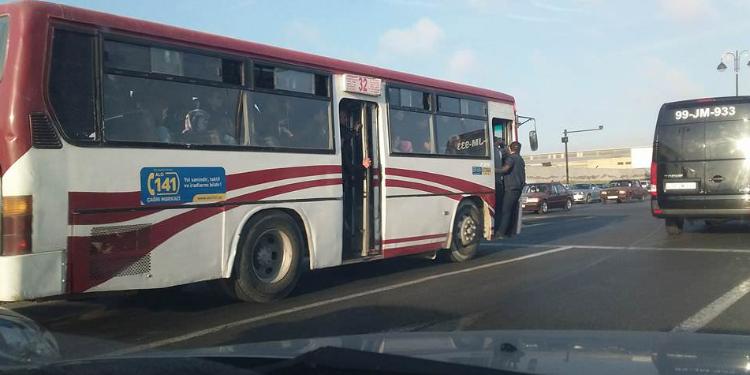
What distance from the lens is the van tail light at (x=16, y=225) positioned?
5.48 metres

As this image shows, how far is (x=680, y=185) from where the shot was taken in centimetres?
1388

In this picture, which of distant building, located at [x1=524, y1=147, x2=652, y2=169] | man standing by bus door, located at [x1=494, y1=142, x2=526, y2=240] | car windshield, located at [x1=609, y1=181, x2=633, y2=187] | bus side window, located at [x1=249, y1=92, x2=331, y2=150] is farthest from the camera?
distant building, located at [x1=524, y1=147, x2=652, y2=169]

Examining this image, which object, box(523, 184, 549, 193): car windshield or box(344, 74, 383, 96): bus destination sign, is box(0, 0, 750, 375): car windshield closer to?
box(344, 74, 383, 96): bus destination sign

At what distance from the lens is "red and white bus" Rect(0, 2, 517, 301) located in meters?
5.67

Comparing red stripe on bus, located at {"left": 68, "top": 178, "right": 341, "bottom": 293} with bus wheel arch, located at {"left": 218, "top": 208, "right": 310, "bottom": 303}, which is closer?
red stripe on bus, located at {"left": 68, "top": 178, "right": 341, "bottom": 293}

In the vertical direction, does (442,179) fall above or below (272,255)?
above

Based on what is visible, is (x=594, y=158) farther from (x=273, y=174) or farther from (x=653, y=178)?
(x=273, y=174)

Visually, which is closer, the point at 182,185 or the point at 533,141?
the point at 182,185

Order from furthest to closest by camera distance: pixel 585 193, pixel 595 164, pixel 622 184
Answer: pixel 595 164 → pixel 622 184 → pixel 585 193

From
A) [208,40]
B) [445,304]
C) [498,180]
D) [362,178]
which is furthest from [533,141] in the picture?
[208,40]

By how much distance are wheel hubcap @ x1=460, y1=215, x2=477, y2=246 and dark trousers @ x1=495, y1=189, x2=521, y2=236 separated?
968 millimetres

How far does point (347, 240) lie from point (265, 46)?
111 inches

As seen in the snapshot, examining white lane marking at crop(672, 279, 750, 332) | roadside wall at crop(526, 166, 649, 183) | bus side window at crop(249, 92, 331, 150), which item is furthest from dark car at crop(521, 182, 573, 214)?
roadside wall at crop(526, 166, 649, 183)

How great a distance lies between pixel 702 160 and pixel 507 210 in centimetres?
459
